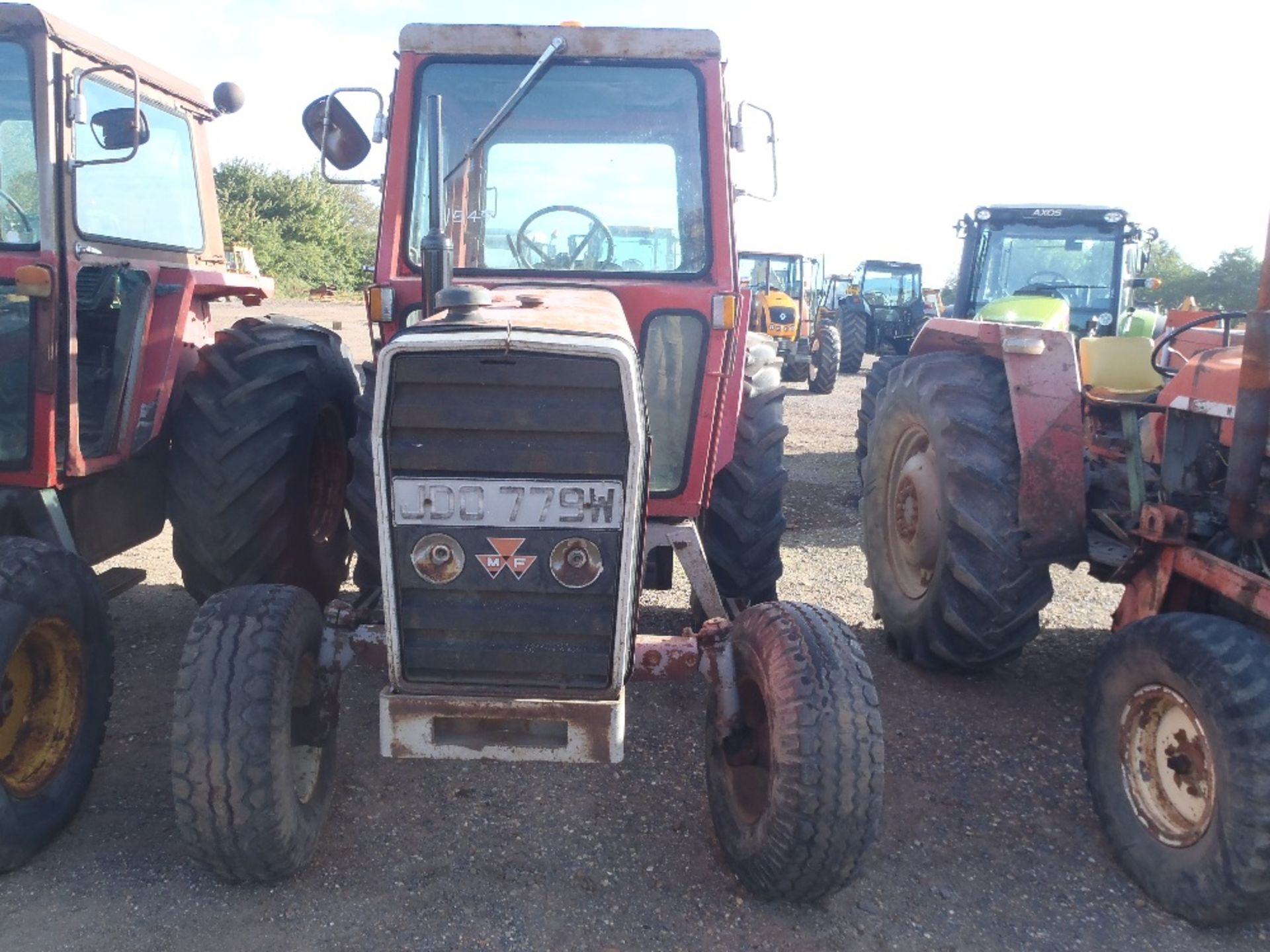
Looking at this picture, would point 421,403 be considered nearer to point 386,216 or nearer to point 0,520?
point 386,216

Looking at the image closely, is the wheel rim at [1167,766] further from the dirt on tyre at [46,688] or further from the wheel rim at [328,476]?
the wheel rim at [328,476]

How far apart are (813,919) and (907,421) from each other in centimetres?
248

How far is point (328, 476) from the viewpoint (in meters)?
4.85

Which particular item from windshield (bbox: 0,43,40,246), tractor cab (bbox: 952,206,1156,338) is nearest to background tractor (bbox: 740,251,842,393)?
tractor cab (bbox: 952,206,1156,338)

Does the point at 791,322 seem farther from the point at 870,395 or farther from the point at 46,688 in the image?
the point at 46,688

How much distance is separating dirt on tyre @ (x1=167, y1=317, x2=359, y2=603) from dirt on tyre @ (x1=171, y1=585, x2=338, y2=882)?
3.93 ft

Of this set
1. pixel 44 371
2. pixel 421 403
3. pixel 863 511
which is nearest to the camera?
pixel 421 403

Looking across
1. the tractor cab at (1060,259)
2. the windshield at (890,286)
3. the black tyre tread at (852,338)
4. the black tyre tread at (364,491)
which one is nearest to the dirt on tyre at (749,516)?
the black tyre tread at (364,491)

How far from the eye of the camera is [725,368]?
364cm

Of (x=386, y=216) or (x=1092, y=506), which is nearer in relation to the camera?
(x=386, y=216)

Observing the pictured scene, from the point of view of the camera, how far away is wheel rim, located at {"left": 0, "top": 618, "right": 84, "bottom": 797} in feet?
9.46

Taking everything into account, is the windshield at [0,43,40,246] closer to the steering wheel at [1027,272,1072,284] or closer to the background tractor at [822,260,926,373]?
the steering wheel at [1027,272,1072,284]

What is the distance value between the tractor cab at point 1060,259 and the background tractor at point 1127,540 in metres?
3.26

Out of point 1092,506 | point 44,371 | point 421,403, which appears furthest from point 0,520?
point 1092,506
